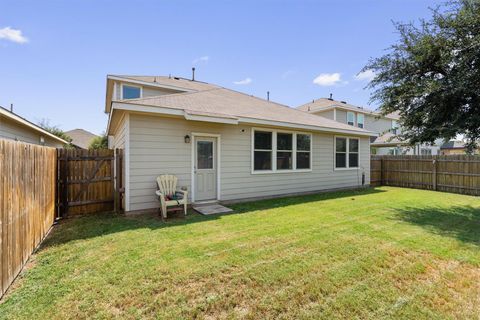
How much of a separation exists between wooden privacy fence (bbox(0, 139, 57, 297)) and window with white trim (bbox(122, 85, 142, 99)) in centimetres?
799

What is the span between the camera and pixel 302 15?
9172 mm

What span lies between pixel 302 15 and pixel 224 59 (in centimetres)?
419

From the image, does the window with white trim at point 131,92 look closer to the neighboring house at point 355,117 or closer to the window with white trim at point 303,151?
the window with white trim at point 303,151

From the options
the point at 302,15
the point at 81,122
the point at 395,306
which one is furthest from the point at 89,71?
the point at 81,122

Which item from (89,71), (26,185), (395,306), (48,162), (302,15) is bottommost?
(395,306)

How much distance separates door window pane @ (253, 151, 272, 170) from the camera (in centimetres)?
814

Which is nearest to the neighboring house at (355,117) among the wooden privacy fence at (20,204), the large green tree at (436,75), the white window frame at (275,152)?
the large green tree at (436,75)

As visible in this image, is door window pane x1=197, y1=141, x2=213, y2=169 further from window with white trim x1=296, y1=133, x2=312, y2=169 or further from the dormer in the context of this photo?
the dormer

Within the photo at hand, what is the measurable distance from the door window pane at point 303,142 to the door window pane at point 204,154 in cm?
368

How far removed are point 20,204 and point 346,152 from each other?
11030 mm

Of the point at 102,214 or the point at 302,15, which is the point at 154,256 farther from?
the point at 302,15

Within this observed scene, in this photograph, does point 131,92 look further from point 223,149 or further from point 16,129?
point 223,149

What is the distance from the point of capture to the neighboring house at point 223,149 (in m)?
6.14

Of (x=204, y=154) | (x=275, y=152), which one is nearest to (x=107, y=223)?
(x=204, y=154)
